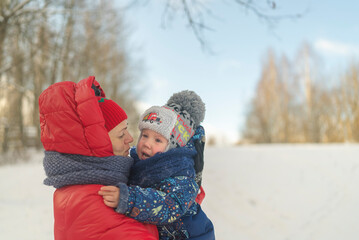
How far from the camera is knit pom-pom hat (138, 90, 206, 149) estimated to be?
1.91 m

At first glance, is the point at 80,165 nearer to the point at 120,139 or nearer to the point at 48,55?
the point at 120,139

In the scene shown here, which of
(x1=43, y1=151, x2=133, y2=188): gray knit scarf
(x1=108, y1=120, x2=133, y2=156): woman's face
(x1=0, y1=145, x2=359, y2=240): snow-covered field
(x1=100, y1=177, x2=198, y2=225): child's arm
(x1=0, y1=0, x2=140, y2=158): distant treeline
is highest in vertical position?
(x1=0, y1=0, x2=140, y2=158): distant treeline

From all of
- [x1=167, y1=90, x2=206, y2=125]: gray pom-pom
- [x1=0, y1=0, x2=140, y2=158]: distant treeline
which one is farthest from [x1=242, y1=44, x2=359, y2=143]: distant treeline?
[x1=167, y1=90, x2=206, y2=125]: gray pom-pom

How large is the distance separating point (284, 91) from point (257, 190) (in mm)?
19372

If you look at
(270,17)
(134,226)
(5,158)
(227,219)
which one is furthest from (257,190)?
(5,158)

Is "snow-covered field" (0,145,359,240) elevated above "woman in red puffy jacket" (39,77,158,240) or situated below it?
below

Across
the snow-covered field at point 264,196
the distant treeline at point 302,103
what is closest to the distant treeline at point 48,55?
the snow-covered field at point 264,196

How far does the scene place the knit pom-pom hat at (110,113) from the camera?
1727mm

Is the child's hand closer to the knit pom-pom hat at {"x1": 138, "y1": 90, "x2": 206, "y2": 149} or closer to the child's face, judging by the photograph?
the child's face

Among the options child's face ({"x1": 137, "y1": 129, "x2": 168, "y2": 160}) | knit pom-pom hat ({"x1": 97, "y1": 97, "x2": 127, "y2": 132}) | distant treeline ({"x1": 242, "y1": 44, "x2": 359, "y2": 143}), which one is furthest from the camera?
distant treeline ({"x1": 242, "y1": 44, "x2": 359, "y2": 143})

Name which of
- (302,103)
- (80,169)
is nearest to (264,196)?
(80,169)

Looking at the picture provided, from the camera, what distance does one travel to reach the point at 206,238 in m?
1.82

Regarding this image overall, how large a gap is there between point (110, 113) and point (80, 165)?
1.19ft

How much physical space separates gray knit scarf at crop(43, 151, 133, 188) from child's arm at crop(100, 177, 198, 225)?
95mm
